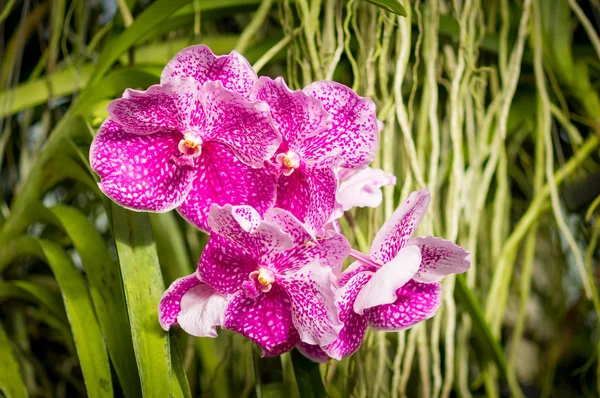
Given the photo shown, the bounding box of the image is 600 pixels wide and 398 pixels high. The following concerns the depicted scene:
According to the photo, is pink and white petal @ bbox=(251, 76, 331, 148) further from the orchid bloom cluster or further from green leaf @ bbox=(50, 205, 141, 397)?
green leaf @ bbox=(50, 205, 141, 397)

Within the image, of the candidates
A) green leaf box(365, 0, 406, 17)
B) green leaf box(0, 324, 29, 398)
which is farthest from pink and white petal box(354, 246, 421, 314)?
green leaf box(0, 324, 29, 398)

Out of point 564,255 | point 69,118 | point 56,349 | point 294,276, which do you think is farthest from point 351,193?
point 56,349

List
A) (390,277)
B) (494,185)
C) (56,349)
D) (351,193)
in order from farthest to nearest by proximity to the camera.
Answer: (56,349) → (494,185) → (351,193) → (390,277)

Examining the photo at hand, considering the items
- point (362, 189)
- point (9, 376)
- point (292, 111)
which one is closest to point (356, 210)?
point (362, 189)

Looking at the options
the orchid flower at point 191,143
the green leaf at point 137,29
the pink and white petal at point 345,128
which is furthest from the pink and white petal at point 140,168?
the green leaf at point 137,29

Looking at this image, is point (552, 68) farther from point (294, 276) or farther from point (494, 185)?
point (294, 276)

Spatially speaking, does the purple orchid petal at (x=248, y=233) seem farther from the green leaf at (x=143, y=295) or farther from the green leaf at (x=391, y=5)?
the green leaf at (x=391, y=5)
